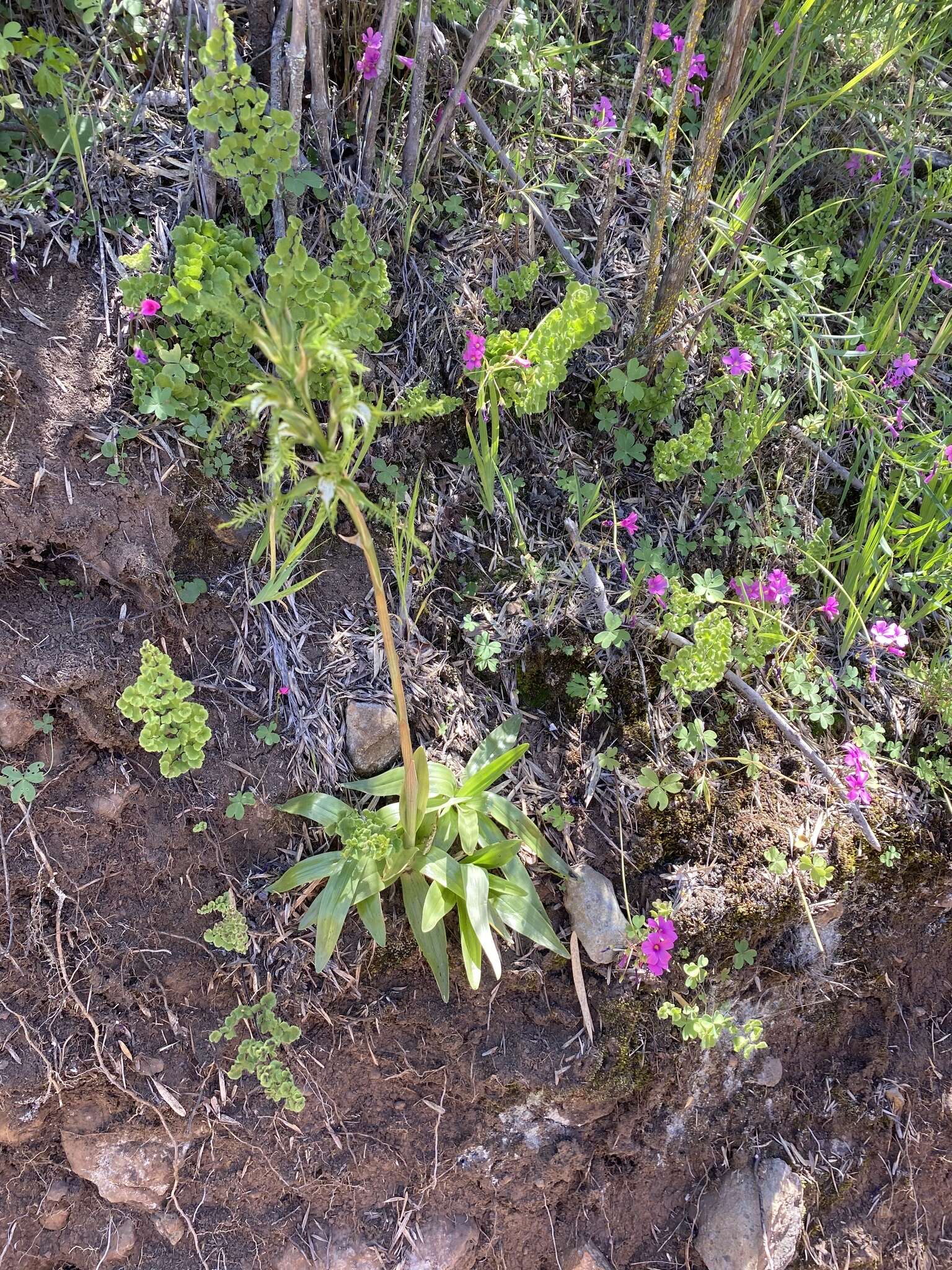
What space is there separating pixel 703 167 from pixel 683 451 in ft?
2.43

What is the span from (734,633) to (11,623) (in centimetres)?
198

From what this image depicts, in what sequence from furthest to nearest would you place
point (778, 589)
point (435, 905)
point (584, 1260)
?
point (778, 589)
point (584, 1260)
point (435, 905)

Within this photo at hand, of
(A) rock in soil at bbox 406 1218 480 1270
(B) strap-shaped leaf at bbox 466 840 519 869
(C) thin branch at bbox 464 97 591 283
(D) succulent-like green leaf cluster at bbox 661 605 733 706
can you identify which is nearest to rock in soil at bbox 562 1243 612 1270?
(A) rock in soil at bbox 406 1218 480 1270

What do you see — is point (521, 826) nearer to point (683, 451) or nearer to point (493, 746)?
point (493, 746)

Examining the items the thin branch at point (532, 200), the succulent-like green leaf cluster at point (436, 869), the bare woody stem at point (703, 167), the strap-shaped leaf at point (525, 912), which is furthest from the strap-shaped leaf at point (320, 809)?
the thin branch at point (532, 200)

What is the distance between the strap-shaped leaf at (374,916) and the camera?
2166 millimetres

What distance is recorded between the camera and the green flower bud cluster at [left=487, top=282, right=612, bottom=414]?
224 cm

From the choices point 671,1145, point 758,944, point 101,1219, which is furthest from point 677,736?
point 101,1219

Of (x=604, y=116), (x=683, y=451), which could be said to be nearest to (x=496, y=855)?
(x=683, y=451)

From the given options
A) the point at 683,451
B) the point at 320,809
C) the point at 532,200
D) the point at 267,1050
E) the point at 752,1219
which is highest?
the point at 532,200

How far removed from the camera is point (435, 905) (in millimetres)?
2123

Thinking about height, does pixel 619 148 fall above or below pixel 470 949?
above

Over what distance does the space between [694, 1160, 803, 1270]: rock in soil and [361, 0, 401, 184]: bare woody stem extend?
3.07m

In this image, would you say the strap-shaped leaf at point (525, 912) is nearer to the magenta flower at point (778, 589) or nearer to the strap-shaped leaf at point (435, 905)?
the strap-shaped leaf at point (435, 905)
